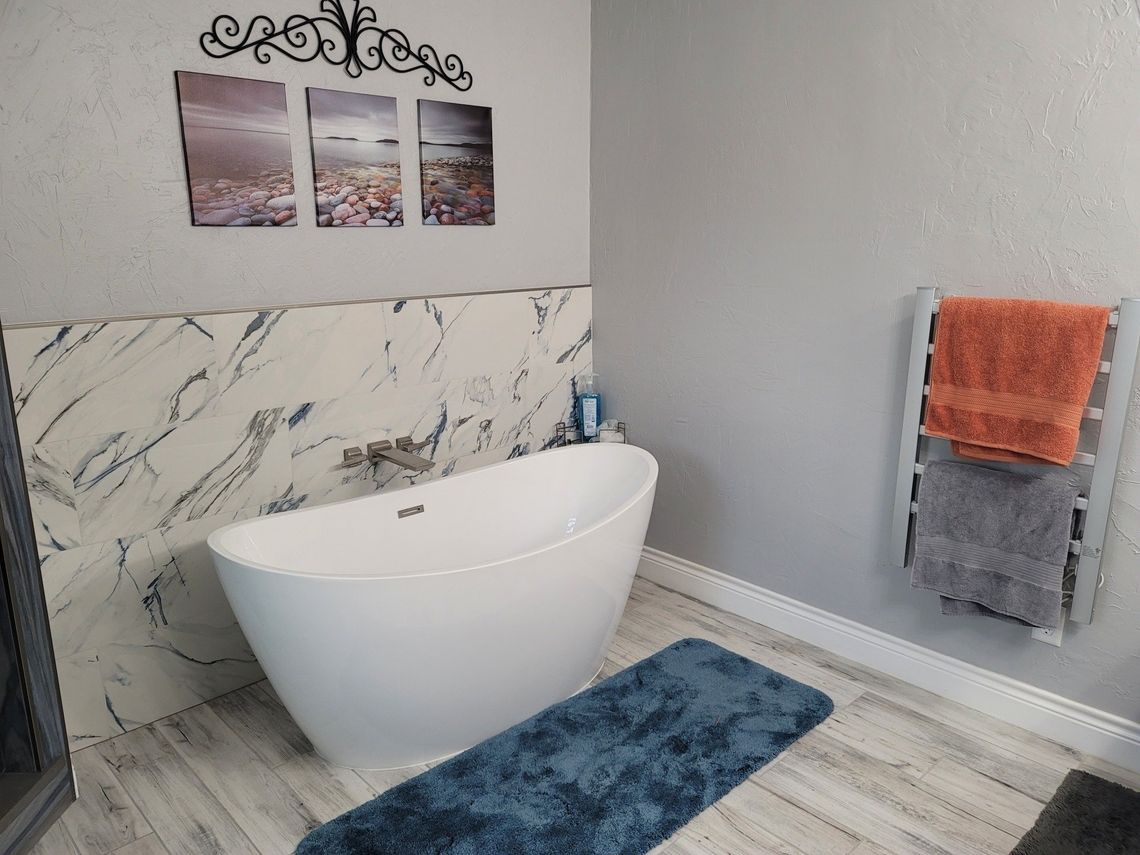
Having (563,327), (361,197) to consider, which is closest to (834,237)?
(563,327)

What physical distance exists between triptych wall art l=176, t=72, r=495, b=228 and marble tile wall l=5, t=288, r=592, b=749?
0.30 m

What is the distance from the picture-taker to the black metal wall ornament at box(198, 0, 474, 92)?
2283 mm

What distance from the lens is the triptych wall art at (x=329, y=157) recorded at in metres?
2.28

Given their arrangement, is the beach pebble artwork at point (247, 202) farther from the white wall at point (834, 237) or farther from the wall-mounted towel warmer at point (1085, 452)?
the wall-mounted towel warmer at point (1085, 452)

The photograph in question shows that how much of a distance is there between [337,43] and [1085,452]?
2397mm

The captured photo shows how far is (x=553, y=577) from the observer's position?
7.17 ft

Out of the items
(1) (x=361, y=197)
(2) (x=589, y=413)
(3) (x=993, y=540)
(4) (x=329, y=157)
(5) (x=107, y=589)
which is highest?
(4) (x=329, y=157)

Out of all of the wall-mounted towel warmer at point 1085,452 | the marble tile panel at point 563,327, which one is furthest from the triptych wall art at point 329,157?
the wall-mounted towel warmer at point 1085,452

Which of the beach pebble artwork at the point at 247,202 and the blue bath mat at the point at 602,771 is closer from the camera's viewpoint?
the blue bath mat at the point at 602,771

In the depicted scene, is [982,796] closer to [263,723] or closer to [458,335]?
[263,723]

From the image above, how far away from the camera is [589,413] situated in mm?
3324

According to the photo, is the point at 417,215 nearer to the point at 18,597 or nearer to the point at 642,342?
the point at 642,342

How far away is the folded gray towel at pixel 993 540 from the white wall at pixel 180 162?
167 centimetres

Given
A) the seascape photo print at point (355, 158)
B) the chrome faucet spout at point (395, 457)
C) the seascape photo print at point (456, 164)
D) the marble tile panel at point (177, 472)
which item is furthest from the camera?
the seascape photo print at point (456, 164)
